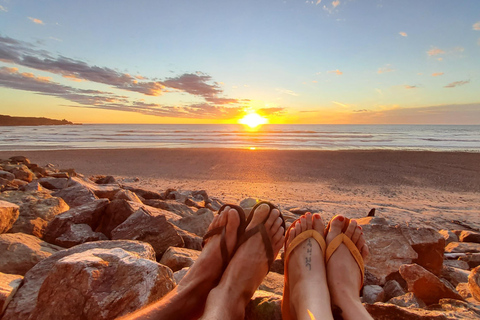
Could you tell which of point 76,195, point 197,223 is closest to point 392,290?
point 197,223

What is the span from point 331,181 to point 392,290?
644cm

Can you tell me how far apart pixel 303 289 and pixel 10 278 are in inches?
65.4

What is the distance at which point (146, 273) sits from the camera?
1.43m

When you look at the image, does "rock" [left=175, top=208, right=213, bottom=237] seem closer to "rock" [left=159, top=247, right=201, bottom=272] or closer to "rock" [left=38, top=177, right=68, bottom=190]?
"rock" [left=159, top=247, right=201, bottom=272]

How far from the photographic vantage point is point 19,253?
6.27 feet

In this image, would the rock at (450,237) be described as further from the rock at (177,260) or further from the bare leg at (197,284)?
the rock at (177,260)

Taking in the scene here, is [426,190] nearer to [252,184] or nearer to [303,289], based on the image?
[252,184]

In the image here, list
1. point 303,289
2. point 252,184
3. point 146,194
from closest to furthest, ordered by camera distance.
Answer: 1. point 303,289
2. point 146,194
3. point 252,184

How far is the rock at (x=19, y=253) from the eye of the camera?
1830mm

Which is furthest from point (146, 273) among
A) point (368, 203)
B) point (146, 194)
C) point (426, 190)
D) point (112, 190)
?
point (426, 190)

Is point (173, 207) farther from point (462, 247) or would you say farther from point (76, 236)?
point (462, 247)

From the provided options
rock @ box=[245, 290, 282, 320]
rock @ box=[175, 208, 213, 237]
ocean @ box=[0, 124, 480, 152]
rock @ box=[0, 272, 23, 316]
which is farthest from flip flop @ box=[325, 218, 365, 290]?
ocean @ box=[0, 124, 480, 152]

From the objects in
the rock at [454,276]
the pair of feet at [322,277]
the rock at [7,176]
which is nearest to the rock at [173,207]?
the rock at [7,176]

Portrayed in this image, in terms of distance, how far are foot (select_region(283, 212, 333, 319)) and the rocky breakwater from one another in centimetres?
16
